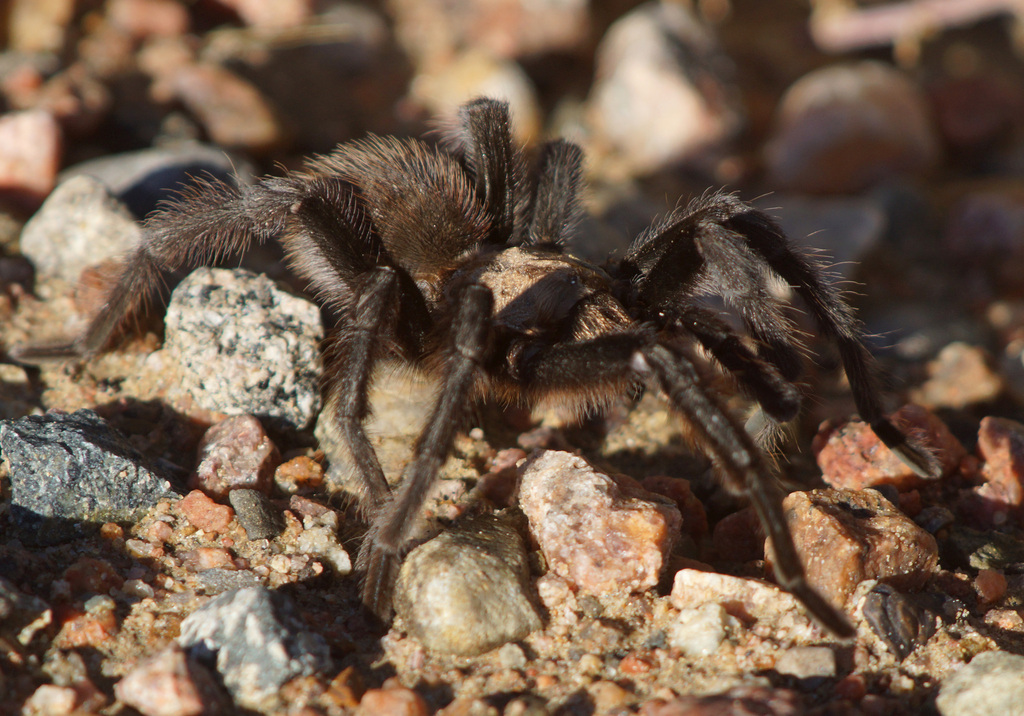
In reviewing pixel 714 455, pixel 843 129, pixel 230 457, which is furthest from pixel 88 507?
pixel 843 129

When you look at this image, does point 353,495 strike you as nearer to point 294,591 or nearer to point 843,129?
point 294,591

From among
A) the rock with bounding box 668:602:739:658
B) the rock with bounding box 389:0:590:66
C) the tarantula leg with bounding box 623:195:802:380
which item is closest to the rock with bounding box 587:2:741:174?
the rock with bounding box 389:0:590:66

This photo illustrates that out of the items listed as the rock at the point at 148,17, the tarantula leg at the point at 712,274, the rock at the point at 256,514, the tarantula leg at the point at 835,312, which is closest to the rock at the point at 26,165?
the rock at the point at 148,17

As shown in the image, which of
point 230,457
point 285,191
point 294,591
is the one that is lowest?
point 294,591

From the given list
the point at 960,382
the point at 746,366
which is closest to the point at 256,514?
the point at 746,366

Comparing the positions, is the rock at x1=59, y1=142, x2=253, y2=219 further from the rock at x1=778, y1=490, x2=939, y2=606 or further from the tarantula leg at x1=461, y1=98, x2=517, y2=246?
the rock at x1=778, y1=490, x2=939, y2=606

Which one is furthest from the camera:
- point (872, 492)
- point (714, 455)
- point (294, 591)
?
point (872, 492)
